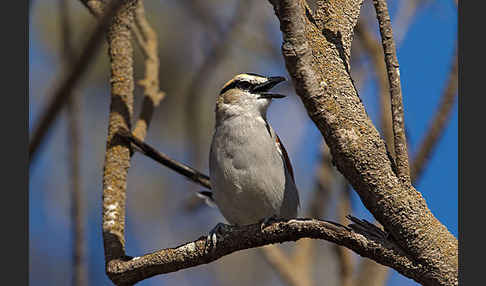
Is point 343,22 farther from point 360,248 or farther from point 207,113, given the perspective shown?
point 207,113

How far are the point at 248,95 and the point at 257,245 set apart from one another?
1.99 metres

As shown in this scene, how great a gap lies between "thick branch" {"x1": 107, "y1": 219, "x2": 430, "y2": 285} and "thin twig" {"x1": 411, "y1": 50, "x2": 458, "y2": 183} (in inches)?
78.2

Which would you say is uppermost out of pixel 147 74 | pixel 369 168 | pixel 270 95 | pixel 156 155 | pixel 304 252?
pixel 147 74

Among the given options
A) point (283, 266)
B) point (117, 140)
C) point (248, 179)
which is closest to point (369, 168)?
point (248, 179)

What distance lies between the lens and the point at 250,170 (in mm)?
3975

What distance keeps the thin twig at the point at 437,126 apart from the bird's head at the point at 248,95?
3.28 ft

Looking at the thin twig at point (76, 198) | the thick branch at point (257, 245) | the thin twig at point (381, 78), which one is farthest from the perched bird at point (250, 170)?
the thick branch at point (257, 245)

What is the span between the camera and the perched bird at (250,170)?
3941mm

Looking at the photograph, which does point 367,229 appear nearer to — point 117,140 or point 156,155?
point 156,155

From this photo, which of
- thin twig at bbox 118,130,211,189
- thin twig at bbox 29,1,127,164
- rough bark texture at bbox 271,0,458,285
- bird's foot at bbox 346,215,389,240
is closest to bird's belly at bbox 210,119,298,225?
thin twig at bbox 118,130,211,189

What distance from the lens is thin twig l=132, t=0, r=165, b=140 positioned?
4.15 m

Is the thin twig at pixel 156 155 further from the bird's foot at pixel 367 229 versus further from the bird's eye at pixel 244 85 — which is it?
the bird's foot at pixel 367 229

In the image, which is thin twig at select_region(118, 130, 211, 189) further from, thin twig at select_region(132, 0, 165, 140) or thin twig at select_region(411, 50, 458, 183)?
thin twig at select_region(411, 50, 458, 183)

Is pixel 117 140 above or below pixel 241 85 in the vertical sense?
below
